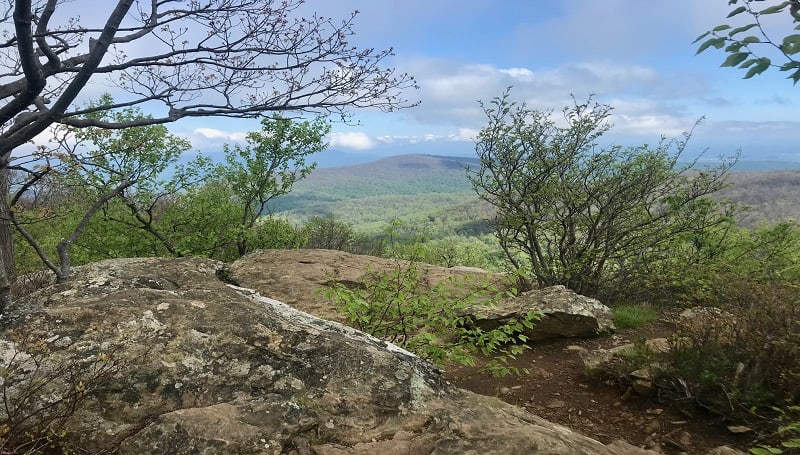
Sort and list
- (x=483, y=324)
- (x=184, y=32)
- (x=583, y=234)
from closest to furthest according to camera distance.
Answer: (x=184, y=32), (x=483, y=324), (x=583, y=234)

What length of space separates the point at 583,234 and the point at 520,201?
1.75 metres

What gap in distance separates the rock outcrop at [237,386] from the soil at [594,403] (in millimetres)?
2438

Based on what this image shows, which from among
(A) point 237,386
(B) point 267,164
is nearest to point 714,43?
(A) point 237,386

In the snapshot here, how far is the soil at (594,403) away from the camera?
4980 millimetres

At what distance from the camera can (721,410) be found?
505cm

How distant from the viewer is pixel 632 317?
9430mm

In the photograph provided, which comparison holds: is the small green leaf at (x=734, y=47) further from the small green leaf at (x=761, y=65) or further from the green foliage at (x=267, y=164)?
the green foliage at (x=267, y=164)

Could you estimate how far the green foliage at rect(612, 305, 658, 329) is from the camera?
30.6 feet

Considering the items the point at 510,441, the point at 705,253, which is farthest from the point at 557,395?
the point at 705,253

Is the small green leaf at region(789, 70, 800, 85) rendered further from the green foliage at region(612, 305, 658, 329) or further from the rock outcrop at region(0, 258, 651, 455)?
the green foliage at region(612, 305, 658, 329)

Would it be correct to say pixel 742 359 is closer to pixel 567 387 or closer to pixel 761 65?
pixel 567 387

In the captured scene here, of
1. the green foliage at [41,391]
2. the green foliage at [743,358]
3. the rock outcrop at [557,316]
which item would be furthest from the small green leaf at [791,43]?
the rock outcrop at [557,316]

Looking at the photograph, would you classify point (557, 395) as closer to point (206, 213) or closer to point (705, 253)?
point (705, 253)

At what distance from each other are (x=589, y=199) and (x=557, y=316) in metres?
3.51
